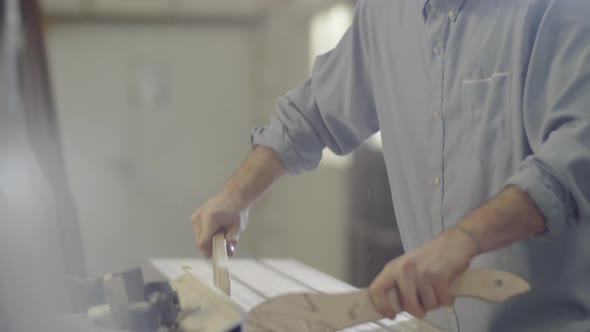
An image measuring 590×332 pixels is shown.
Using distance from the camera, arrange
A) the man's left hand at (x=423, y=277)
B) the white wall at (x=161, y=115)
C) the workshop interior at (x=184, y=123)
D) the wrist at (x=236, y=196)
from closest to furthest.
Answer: the man's left hand at (x=423, y=277) → the wrist at (x=236, y=196) → the workshop interior at (x=184, y=123) → the white wall at (x=161, y=115)

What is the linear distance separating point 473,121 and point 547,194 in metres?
0.18

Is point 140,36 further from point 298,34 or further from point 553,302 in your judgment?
point 553,302

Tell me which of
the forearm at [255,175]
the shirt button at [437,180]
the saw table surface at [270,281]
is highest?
the forearm at [255,175]

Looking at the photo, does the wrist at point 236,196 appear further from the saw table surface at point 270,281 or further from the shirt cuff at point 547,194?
the shirt cuff at point 547,194

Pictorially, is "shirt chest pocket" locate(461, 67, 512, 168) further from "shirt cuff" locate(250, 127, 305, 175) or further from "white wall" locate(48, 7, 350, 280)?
"white wall" locate(48, 7, 350, 280)

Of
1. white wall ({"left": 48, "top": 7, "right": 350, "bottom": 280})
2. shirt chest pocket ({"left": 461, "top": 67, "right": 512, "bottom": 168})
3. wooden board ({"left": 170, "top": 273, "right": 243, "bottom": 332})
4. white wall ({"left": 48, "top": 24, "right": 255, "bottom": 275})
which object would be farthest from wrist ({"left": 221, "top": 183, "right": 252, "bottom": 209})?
white wall ({"left": 48, "top": 24, "right": 255, "bottom": 275})

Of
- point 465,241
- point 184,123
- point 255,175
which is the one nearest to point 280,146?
point 255,175

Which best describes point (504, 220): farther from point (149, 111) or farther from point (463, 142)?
point (149, 111)

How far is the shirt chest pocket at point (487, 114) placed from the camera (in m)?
0.60

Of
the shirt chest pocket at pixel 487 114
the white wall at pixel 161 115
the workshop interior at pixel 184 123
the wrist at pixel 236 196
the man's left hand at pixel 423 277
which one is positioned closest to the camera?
the man's left hand at pixel 423 277

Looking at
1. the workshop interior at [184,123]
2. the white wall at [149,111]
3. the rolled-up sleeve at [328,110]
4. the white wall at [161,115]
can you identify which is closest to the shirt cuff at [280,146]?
the rolled-up sleeve at [328,110]

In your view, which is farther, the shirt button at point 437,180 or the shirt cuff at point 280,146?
the shirt cuff at point 280,146

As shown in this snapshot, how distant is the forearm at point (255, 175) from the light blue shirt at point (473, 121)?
0.01 meters

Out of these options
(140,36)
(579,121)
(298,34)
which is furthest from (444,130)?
(140,36)
